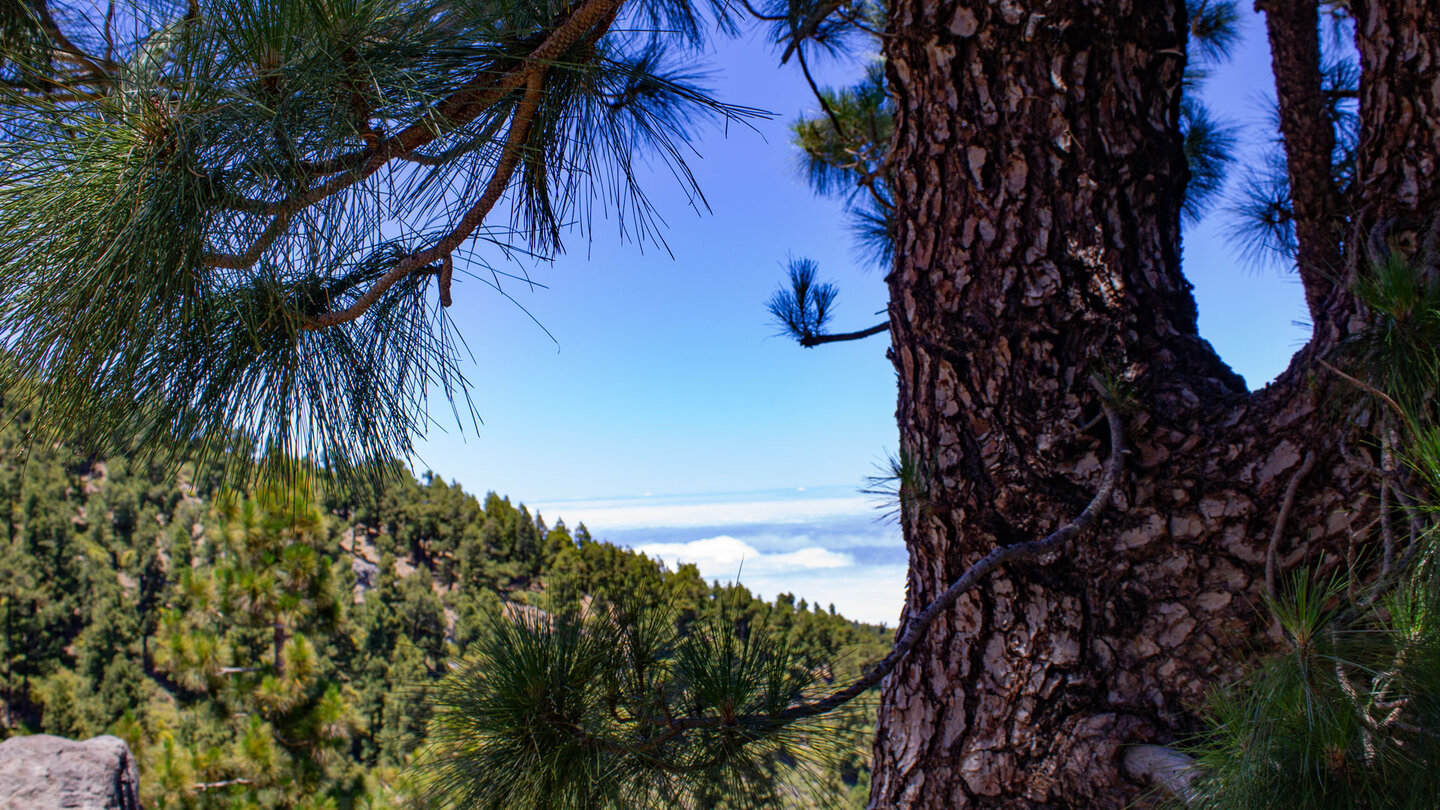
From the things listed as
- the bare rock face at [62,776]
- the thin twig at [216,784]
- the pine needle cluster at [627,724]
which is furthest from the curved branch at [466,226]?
the thin twig at [216,784]

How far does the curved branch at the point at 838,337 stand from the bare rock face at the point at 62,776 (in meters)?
3.49

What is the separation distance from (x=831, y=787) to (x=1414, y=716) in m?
0.56

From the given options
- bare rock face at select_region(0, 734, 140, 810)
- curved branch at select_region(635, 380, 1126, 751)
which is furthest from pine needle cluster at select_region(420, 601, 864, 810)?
bare rock face at select_region(0, 734, 140, 810)

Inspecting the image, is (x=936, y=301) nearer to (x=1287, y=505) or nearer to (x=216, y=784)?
(x=1287, y=505)

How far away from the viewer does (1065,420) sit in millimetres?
863

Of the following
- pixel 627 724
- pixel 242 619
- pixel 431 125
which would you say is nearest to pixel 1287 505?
pixel 627 724

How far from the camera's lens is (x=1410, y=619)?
0.47 meters

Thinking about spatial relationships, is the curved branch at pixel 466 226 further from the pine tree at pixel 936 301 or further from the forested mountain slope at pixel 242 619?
the forested mountain slope at pixel 242 619

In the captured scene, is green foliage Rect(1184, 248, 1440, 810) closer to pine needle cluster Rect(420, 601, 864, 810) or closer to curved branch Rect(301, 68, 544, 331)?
pine needle cluster Rect(420, 601, 864, 810)

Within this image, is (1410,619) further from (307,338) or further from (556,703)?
(307,338)

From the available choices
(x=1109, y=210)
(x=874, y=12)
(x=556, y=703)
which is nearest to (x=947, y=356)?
(x=1109, y=210)

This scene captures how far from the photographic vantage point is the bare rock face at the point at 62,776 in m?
2.85

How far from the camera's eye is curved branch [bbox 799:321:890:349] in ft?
4.30

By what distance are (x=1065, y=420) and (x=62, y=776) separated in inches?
158
